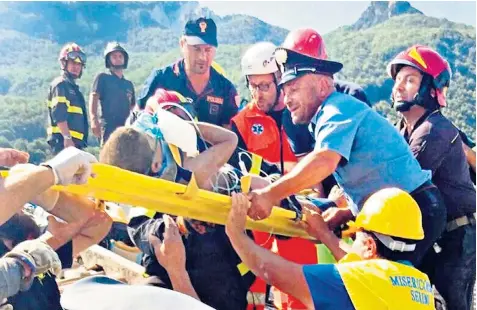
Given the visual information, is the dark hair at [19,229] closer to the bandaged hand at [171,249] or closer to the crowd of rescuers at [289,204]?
the crowd of rescuers at [289,204]

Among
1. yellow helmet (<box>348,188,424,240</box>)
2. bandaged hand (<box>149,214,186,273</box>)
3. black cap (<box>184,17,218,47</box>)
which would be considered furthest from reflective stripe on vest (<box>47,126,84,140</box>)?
yellow helmet (<box>348,188,424,240</box>)

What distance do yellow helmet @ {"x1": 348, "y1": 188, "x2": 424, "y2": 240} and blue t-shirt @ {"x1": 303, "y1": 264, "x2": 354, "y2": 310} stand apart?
0.27m

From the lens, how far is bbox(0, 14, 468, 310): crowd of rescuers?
2.59 metres

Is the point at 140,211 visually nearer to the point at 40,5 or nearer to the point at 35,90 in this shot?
the point at 35,90

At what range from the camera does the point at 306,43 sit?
Result: 3.46 m

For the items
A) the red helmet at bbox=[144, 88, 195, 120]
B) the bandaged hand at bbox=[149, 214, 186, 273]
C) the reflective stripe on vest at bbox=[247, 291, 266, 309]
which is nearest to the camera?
the bandaged hand at bbox=[149, 214, 186, 273]

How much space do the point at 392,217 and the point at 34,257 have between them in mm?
1434

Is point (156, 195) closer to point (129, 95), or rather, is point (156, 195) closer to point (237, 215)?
point (237, 215)

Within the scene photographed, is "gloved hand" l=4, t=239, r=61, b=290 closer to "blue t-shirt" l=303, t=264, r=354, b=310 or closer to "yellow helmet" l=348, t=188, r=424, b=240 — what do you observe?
"blue t-shirt" l=303, t=264, r=354, b=310

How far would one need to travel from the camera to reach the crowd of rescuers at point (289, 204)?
8.50 ft

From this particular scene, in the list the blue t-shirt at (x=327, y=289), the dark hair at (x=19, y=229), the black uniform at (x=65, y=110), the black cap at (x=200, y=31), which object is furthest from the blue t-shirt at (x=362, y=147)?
the black uniform at (x=65, y=110)

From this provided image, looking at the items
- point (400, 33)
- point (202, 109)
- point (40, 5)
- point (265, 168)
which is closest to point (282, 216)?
point (265, 168)

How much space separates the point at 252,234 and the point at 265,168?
0.50 meters

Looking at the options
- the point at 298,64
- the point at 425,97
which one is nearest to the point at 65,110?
the point at 425,97
